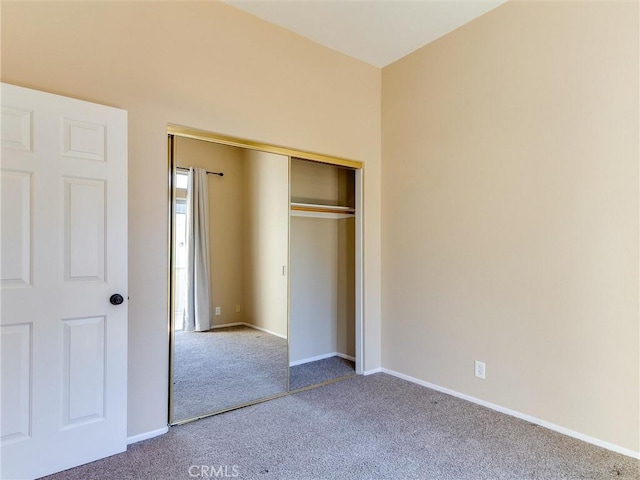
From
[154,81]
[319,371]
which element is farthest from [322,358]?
[154,81]

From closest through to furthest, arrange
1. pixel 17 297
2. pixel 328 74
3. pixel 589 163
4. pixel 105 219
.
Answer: pixel 17 297 → pixel 105 219 → pixel 589 163 → pixel 328 74

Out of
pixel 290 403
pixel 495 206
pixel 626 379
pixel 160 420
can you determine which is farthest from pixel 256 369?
pixel 626 379

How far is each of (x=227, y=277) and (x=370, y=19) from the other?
2297 mm

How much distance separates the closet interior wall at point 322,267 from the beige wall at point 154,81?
524 millimetres

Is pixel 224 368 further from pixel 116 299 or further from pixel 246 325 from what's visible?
pixel 116 299

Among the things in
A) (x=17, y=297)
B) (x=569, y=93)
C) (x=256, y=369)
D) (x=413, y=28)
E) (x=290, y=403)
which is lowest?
(x=290, y=403)

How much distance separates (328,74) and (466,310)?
2354 mm

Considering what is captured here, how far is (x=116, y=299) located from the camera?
2090 millimetres

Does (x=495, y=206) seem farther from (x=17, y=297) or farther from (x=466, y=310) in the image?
(x=17, y=297)

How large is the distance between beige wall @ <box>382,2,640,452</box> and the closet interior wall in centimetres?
51

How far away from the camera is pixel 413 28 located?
2.95 meters

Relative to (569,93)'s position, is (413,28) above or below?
above

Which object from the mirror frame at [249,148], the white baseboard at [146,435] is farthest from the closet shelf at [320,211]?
the white baseboard at [146,435]

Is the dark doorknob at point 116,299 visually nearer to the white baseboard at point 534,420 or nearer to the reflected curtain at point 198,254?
the reflected curtain at point 198,254
